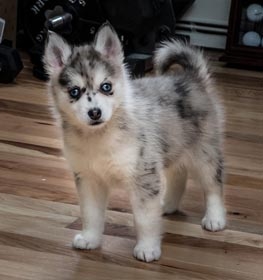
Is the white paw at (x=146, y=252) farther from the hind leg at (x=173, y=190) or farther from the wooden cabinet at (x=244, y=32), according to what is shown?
the wooden cabinet at (x=244, y=32)

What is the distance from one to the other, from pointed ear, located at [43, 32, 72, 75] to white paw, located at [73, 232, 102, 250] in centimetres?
47

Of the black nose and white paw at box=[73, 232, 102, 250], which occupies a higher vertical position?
the black nose

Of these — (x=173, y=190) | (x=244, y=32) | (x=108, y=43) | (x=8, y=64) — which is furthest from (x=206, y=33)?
(x=108, y=43)

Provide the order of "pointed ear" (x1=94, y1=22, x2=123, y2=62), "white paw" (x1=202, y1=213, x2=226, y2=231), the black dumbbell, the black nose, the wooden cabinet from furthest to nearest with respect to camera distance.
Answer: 1. the wooden cabinet
2. the black dumbbell
3. "white paw" (x1=202, y1=213, x2=226, y2=231)
4. "pointed ear" (x1=94, y1=22, x2=123, y2=62)
5. the black nose

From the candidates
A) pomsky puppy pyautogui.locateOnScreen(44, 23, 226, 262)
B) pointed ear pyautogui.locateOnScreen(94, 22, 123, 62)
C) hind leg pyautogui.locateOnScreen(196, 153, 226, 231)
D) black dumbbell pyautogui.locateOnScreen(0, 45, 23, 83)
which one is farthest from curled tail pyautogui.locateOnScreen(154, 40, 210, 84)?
black dumbbell pyautogui.locateOnScreen(0, 45, 23, 83)

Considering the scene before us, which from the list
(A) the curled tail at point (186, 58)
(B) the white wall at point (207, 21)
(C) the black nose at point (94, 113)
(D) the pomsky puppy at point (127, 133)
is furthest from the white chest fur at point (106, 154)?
(B) the white wall at point (207, 21)

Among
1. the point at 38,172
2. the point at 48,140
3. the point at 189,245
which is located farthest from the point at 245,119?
the point at 189,245

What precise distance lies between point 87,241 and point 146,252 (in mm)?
177

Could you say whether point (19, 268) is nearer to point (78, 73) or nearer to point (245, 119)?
point (78, 73)

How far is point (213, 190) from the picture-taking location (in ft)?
6.70

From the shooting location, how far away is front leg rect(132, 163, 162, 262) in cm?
176

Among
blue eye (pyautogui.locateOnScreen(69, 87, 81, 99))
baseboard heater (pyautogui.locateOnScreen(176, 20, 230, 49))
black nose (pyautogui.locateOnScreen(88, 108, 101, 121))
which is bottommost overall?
baseboard heater (pyautogui.locateOnScreen(176, 20, 230, 49))

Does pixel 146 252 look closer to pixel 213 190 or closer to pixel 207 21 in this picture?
pixel 213 190

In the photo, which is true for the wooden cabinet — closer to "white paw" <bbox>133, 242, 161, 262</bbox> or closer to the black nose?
"white paw" <bbox>133, 242, 161, 262</bbox>
